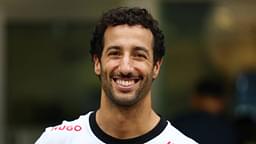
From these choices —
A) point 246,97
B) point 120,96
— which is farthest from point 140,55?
point 246,97

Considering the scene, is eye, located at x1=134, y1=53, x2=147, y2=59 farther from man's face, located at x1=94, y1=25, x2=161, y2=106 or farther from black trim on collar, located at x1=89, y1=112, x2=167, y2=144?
black trim on collar, located at x1=89, y1=112, x2=167, y2=144

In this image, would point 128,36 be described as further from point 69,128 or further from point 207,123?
point 207,123

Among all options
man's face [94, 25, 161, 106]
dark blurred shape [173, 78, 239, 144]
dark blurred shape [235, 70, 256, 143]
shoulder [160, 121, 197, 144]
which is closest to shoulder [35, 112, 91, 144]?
man's face [94, 25, 161, 106]

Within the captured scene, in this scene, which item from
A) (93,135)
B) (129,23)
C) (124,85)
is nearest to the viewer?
(124,85)

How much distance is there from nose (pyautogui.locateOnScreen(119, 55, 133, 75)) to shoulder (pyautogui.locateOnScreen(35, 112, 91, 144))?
441 millimetres

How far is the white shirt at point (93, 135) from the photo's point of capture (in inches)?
178

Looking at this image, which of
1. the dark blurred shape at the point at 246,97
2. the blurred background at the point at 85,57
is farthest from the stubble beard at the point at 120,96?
the dark blurred shape at the point at 246,97

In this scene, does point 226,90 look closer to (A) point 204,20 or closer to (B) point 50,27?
(A) point 204,20

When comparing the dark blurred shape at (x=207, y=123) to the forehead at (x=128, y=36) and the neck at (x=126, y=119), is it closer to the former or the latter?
the neck at (x=126, y=119)

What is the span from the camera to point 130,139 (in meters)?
4.52

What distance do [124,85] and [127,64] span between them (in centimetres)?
10

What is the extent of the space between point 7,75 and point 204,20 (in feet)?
7.60

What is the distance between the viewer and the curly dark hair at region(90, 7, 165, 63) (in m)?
4.46

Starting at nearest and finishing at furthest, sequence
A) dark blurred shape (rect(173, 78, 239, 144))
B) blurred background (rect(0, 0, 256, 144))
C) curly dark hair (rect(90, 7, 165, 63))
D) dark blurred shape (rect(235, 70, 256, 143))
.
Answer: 1. curly dark hair (rect(90, 7, 165, 63))
2. dark blurred shape (rect(173, 78, 239, 144))
3. blurred background (rect(0, 0, 256, 144))
4. dark blurred shape (rect(235, 70, 256, 143))
